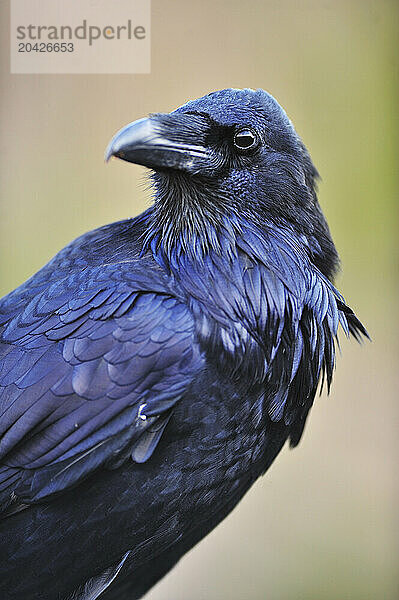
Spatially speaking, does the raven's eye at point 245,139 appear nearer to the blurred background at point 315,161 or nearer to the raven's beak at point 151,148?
the raven's beak at point 151,148

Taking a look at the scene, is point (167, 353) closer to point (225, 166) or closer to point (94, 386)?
point (94, 386)

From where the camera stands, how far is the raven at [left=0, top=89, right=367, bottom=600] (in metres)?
1.11

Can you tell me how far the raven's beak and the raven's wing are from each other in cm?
20

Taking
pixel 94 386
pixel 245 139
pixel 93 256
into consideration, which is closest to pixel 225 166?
pixel 245 139

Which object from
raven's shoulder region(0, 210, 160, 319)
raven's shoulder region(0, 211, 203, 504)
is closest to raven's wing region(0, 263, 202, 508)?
raven's shoulder region(0, 211, 203, 504)

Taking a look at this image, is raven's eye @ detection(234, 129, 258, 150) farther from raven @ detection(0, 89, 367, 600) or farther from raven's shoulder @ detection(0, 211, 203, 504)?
raven's shoulder @ detection(0, 211, 203, 504)

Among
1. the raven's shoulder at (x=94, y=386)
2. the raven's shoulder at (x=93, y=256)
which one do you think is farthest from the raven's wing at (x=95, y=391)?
the raven's shoulder at (x=93, y=256)

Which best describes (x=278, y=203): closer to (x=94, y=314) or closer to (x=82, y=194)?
(x=94, y=314)

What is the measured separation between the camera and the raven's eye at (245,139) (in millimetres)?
1192

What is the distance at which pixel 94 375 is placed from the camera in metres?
1.11

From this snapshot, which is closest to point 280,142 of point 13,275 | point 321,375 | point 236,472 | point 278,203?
point 278,203

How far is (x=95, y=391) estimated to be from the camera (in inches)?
43.6

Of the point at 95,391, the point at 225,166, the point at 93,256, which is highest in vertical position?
the point at 225,166

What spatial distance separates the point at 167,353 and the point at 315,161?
3.13 feet
